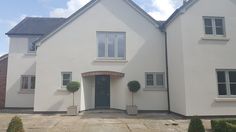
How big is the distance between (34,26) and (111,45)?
27.7 feet

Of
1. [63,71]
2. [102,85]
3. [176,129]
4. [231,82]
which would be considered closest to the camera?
[176,129]

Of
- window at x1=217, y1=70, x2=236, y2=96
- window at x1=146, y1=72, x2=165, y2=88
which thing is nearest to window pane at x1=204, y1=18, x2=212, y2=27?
window at x1=217, y1=70, x2=236, y2=96

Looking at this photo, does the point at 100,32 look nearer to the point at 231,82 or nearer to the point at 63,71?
the point at 63,71

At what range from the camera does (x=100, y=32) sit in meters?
15.3

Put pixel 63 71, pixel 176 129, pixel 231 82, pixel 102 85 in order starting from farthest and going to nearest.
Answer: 1. pixel 102 85
2. pixel 63 71
3. pixel 231 82
4. pixel 176 129

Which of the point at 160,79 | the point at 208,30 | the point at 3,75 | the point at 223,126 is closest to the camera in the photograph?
the point at 223,126

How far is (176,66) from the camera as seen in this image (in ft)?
44.1

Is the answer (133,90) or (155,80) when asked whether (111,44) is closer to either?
(133,90)

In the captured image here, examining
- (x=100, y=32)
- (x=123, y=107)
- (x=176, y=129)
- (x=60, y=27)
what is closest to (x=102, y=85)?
(x=123, y=107)

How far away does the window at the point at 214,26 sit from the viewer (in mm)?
12820

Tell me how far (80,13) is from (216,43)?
9.11 metres

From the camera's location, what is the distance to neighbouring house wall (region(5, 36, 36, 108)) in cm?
1778

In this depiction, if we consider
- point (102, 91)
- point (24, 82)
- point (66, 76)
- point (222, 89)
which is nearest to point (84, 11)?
point (66, 76)

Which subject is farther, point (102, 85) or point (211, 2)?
point (102, 85)
